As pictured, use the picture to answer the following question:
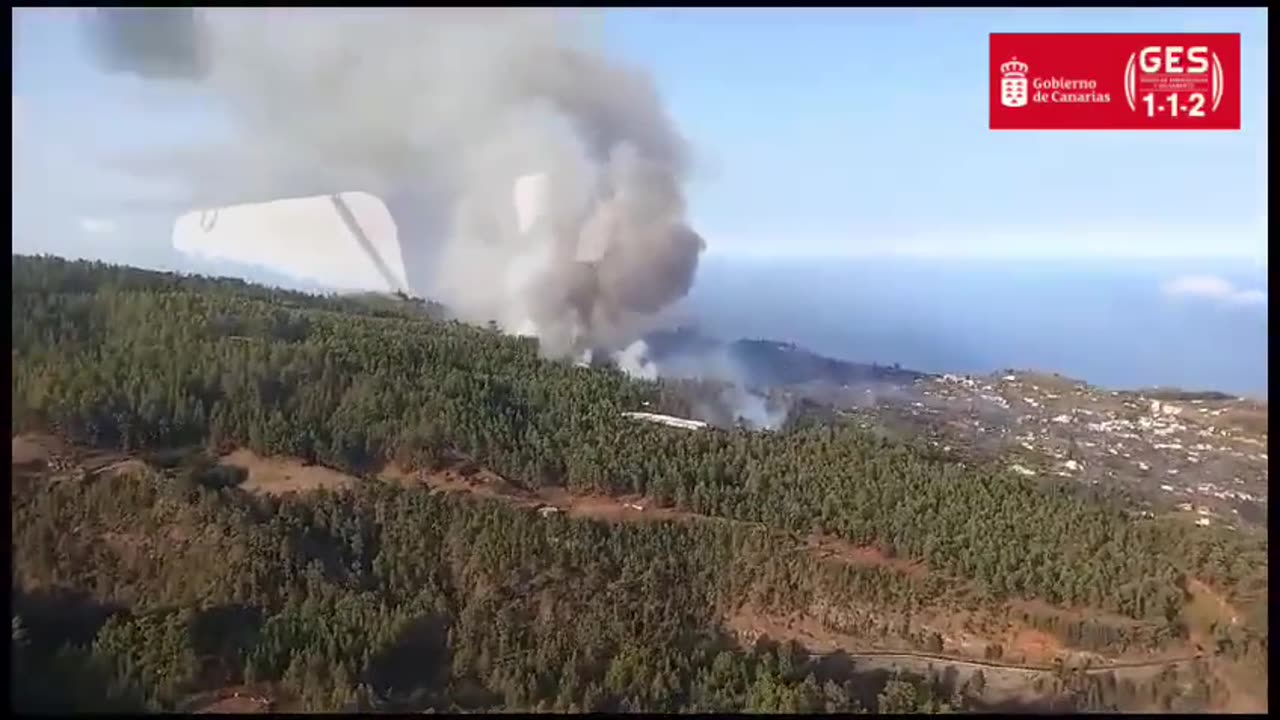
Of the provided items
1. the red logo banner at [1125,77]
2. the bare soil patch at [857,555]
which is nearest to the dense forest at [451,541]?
the bare soil patch at [857,555]

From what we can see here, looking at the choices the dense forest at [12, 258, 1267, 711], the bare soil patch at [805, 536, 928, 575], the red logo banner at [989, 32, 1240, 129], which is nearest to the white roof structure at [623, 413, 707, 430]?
the dense forest at [12, 258, 1267, 711]

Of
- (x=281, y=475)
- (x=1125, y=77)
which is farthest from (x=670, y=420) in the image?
(x=1125, y=77)

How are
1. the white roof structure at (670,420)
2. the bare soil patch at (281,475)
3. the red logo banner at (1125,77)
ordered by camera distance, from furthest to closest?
1. the white roof structure at (670,420)
2. the bare soil patch at (281,475)
3. the red logo banner at (1125,77)

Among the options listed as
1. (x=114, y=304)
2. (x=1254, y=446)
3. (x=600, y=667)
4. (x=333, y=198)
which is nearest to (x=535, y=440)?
(x=600, y=667)

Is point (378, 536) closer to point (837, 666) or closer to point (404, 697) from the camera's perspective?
point (404, 697)

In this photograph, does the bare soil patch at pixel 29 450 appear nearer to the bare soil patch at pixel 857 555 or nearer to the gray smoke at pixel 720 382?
the gray smoke at pixel 720 382
